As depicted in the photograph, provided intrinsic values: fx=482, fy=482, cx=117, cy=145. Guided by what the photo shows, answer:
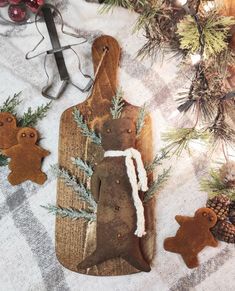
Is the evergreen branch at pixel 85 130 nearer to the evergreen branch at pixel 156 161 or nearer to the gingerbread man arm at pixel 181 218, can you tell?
the evergreen branch at pixel 156 161

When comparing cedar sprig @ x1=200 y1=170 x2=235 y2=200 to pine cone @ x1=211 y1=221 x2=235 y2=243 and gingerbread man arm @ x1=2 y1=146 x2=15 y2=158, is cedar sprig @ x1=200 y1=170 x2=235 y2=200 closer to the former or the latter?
pine cone @ x1=211 y1=221 x2=235 y2=243

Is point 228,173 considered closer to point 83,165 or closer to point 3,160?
point 83,165

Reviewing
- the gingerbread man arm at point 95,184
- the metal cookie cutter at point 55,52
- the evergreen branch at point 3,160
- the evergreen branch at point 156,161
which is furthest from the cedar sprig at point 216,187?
the evergreen branch at point 3,160

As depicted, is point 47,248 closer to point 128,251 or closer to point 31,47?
point 128,251

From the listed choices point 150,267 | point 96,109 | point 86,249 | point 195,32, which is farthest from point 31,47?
point 150,267

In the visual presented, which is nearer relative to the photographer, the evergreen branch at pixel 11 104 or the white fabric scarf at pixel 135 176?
the white fabric scarf at pixel 135 176

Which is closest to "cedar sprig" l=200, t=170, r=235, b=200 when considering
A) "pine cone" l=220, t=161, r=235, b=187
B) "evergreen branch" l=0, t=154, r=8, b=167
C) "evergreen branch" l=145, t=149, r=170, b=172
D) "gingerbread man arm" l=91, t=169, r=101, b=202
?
"pine cone" l=220, t=161, r=235, b=187
